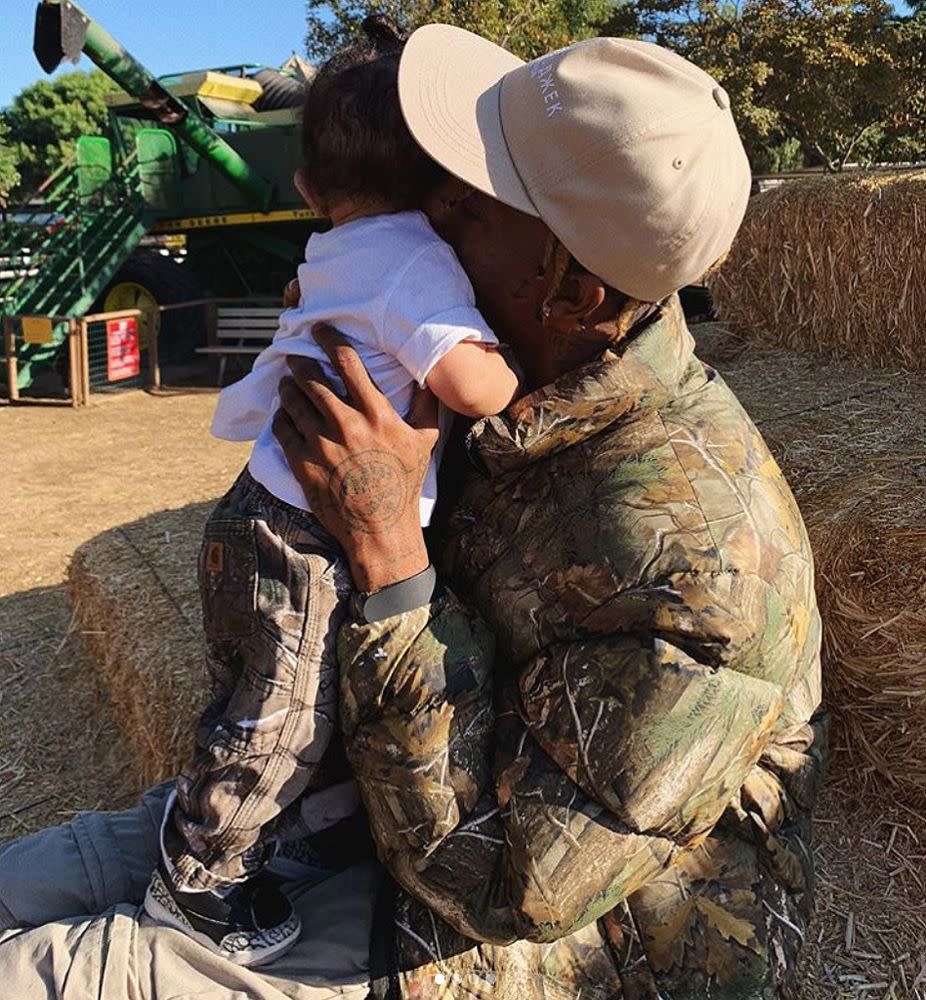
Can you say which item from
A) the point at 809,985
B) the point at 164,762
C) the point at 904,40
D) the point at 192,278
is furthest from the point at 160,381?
the point at 904,40

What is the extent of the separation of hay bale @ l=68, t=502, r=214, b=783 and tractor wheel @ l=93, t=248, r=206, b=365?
7.67 metres

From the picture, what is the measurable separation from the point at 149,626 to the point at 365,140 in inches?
97.0

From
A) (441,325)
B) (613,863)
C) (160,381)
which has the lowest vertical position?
(160,381)

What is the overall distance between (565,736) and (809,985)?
4.10ft

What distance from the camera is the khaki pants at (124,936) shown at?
1518 millimetres

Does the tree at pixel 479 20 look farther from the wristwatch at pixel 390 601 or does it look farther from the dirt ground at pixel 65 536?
the wristwatch at pixel 390 601

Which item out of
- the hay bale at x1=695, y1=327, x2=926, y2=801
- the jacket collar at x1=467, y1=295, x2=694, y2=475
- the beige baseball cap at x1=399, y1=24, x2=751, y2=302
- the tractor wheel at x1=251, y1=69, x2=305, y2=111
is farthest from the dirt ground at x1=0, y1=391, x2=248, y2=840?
the tractor wheel at x1=251, y1=69, x2=305, y2=111

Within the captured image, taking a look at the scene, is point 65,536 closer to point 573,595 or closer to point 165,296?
point 573,595

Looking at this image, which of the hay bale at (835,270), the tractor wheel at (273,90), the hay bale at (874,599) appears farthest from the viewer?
the tractor wheel at (273,90)

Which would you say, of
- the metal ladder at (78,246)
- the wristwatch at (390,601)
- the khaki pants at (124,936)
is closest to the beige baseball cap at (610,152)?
the wristwatch at (390,601)

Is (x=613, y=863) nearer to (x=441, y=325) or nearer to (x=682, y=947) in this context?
(x=682, y=947)

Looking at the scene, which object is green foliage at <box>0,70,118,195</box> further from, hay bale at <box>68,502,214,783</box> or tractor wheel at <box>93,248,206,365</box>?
hay bale at <box>68,502,214,783</box>

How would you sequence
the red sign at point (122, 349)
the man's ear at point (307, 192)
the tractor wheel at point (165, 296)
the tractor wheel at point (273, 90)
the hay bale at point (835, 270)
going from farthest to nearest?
the tractor wheel at point (273, 90) < the tractor wheel at point (165, 296) < the red sign at point (122, 349) < the hay bale at point (835, 270) < the man's ear at point (307, 192)

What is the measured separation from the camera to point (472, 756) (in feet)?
4.79
